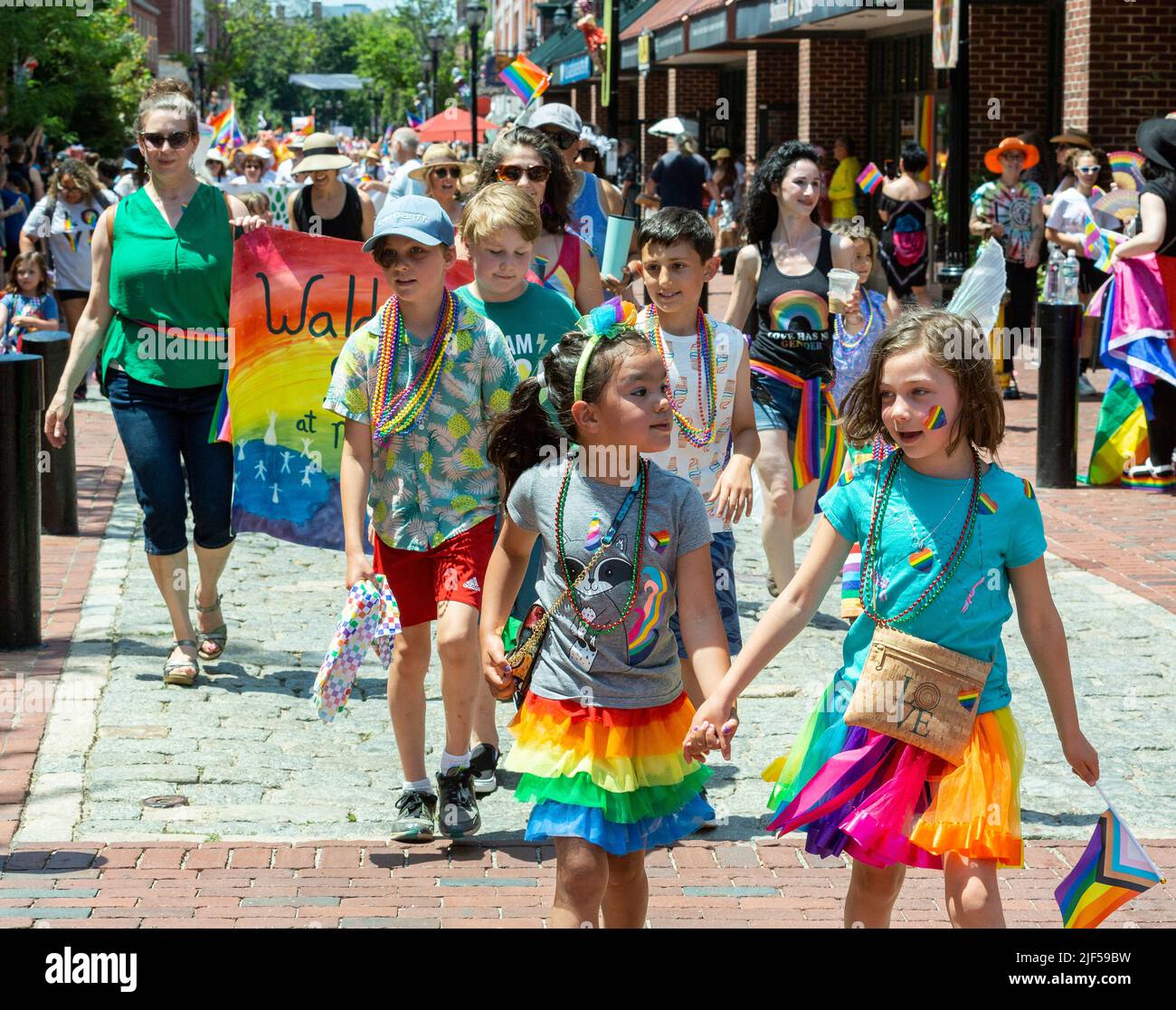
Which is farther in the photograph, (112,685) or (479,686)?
(112,685)

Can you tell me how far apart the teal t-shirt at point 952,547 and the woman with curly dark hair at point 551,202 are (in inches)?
103

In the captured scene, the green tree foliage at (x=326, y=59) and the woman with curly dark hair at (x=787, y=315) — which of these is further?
the green tree foliage at (x=326, y=59)

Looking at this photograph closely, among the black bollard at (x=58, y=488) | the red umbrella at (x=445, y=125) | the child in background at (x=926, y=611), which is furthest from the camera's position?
the red umbrella at (x=445, y=125)

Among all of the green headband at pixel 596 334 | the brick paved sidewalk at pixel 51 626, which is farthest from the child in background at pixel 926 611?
the brick paved sidewalk at pixel 51 626

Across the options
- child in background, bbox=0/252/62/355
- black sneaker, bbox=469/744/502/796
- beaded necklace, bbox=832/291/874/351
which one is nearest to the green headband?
black sneaker, bbox=469/744/502/796

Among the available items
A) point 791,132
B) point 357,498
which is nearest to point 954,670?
point 357,498

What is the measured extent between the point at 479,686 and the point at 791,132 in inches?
1057

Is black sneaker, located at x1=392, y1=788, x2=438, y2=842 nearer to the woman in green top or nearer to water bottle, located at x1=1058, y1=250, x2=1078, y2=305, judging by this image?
the woman in green top

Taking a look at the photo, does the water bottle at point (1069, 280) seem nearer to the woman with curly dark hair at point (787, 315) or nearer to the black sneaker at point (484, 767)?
the woman with curly dark hair at point (787, 315)

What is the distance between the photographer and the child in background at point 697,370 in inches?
210

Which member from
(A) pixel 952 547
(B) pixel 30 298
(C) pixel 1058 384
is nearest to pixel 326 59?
(B) pixel 30 298
